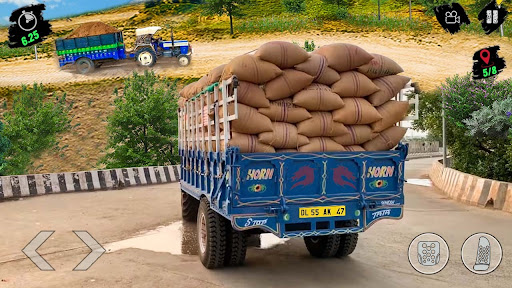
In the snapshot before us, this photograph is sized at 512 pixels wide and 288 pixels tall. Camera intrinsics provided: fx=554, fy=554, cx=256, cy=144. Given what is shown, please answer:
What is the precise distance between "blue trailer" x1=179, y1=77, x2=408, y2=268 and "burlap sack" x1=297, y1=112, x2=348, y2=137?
304 mm

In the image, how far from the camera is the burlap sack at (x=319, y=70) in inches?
294

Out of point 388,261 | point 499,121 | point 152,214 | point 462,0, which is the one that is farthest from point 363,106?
point 462,0

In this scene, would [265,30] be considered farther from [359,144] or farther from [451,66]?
[359,144]

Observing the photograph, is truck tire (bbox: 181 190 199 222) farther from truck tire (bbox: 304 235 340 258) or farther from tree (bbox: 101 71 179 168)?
tree (bbox: 101 71 179 168)

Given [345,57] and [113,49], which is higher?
[345,57]

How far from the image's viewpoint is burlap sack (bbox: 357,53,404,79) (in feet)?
25.7

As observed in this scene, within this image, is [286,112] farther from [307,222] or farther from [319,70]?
[307,222]

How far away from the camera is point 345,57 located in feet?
25.1

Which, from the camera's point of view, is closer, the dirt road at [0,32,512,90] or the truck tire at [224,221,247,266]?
the truck tire at [224,221,247,266]

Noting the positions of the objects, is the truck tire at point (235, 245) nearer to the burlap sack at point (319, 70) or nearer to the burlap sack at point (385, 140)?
the burlap sack at point (385, 140)

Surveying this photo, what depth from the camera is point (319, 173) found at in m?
7.44

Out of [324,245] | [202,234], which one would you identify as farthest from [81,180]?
[324,245]

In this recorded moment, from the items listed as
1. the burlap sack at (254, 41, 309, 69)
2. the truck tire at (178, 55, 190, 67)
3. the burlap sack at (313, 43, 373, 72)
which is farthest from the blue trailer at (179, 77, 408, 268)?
the truck tire at (178, 55, 190, 67)

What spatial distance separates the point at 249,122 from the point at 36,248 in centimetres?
526
